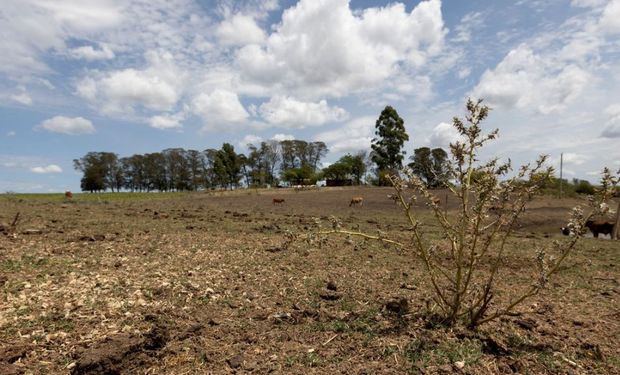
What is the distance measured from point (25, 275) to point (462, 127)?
566cm

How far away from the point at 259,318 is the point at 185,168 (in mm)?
83824

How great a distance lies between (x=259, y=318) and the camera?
4.46 m

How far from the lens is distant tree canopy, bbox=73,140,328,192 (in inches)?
2992

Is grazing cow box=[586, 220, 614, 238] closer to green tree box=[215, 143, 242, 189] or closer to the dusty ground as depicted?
the dusty ground

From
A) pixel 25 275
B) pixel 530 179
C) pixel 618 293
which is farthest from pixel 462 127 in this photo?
pixel 25 275

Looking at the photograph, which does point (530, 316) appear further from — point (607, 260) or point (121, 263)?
point (607, 260)

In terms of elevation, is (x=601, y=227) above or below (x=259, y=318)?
below

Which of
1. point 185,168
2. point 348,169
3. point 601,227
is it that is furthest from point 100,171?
point 601,227

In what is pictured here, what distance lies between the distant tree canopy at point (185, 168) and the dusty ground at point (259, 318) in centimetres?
6454

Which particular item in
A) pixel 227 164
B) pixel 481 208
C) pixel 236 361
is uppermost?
pixel 227 164

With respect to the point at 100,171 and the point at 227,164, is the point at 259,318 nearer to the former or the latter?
the point at 227,164

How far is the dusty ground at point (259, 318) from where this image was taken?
3564 mm

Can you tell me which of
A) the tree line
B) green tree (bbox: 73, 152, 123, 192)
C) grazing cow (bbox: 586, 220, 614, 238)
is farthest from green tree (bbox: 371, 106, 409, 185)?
green tree (bbox: 73, 152, 123, 192)

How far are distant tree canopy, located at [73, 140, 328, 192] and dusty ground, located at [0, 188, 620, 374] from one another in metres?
64.5
